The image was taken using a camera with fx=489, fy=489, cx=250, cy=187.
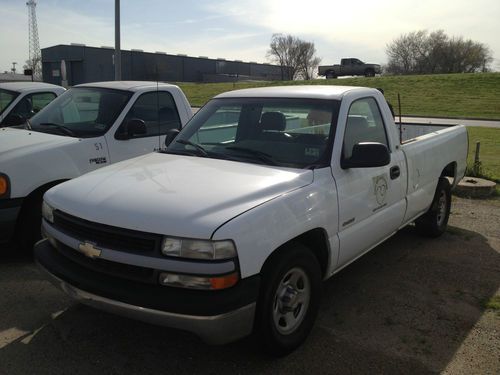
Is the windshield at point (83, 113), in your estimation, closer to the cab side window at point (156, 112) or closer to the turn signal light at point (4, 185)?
the cab side window at point (156, 112)

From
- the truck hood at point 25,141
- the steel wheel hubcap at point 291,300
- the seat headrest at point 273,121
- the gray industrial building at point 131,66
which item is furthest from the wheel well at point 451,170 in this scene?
the gray industrial building at point 131,66

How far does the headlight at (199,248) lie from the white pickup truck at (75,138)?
265cm

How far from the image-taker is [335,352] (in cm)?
339

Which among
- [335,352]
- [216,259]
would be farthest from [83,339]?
[335,352]

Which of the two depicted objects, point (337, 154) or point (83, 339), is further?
point (337, 154)

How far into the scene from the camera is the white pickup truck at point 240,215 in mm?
2742

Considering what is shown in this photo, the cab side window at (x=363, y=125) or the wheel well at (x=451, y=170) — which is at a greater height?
the cab side window at (x=363, y=125)

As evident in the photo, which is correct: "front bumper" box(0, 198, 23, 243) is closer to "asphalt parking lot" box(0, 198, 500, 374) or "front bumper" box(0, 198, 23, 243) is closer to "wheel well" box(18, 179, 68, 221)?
"wheel well" box(18, 179, 68, 221)

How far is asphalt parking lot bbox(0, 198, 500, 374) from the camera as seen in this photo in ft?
10.5

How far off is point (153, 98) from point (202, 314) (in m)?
4.02

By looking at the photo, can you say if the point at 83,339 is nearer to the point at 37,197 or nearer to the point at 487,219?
the point at 37,197

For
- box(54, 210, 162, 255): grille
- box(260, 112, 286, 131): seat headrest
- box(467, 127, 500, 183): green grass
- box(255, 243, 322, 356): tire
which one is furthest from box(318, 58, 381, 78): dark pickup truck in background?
box(54, 210, 162, 255): grille

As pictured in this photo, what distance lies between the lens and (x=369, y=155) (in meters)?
3.66

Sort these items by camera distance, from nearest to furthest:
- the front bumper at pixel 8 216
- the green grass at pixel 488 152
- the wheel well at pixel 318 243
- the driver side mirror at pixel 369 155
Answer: the wheel well at pixel 318 243 → the driver side mirror at pixel 369 155 → the front bumper at pixel 8 216 → the green grass at pixel 488 152
